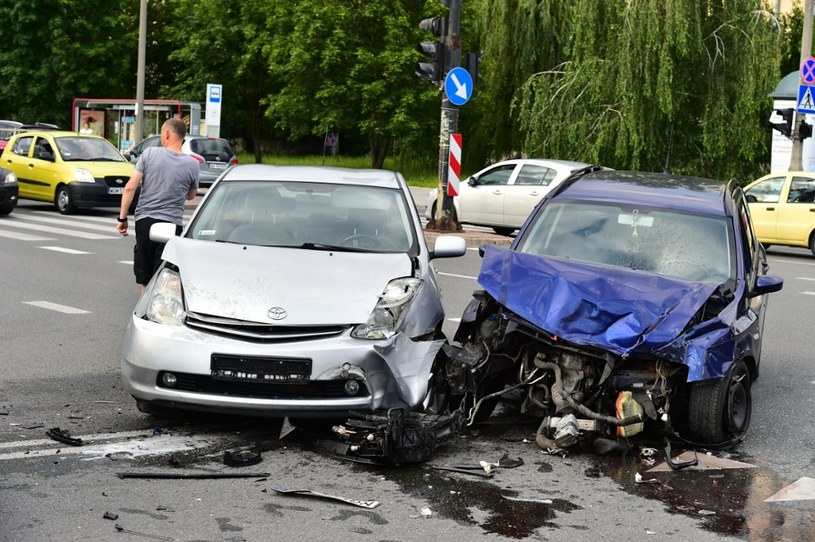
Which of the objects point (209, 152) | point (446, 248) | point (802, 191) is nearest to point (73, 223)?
point (209, 152)

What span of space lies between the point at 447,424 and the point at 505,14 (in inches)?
1178

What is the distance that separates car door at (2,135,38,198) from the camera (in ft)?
81.5

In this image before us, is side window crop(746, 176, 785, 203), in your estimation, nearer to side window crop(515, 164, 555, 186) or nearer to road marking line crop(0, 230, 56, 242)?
side window crop(515, 164, 555, 186)

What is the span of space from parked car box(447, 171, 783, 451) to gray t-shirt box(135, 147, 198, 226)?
3.20 m

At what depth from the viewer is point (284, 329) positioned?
20.9ft

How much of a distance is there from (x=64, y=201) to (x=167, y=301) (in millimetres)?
18226

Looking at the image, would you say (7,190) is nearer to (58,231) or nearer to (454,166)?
(58,231)

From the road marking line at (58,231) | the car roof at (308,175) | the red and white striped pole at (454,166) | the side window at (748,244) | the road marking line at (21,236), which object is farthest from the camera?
the red and white striped pole at (454,166)

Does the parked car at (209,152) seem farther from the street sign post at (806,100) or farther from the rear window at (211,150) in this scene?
the street sign post at (806,100)

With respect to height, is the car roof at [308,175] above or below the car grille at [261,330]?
above

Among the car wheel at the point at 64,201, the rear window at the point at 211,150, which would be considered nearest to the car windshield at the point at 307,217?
the car wheel at the point at 64,201

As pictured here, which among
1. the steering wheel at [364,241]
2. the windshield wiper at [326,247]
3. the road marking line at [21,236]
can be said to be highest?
the steering wheel at [364,241]

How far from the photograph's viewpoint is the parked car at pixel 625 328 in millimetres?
6500

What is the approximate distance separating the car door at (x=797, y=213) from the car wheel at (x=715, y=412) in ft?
49.6
